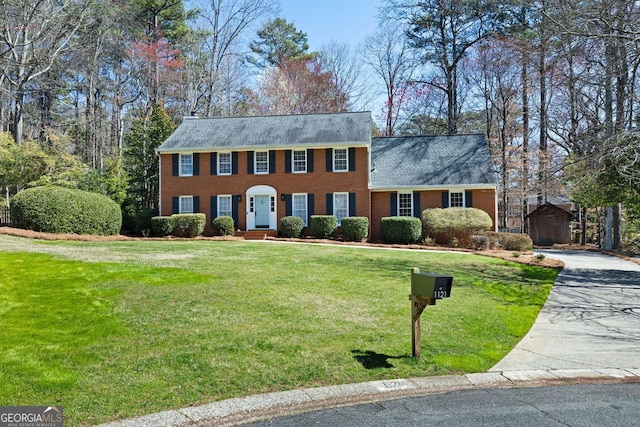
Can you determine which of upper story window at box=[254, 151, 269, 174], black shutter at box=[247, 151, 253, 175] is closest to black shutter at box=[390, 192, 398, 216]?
upper story window at box=[254, 151, 269, 174]

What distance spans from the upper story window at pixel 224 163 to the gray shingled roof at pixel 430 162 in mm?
7668

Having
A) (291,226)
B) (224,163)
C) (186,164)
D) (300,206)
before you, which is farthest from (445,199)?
(186,164)

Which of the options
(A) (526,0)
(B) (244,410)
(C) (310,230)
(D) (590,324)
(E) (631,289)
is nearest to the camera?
(B) (244,410)

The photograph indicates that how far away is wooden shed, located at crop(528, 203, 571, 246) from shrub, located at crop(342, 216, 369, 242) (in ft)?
46.5

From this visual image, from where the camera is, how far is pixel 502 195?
32625mm

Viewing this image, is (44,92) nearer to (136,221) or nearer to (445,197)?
(136,221)

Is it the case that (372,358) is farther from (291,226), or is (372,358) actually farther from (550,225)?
(550,225)

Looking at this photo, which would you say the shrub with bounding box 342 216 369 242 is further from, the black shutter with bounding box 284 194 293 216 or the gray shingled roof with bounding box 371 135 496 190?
the black shutter with bounding box 284 194 293 216

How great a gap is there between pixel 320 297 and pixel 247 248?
24.7ft

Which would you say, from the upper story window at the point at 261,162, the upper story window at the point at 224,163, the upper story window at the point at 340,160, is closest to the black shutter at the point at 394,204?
the upper story window at the point at 340,160

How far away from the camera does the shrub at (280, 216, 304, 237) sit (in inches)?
875

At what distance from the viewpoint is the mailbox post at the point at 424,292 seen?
5227mm

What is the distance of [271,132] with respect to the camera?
25.1 metres

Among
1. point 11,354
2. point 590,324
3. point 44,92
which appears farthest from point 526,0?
point 44,92
